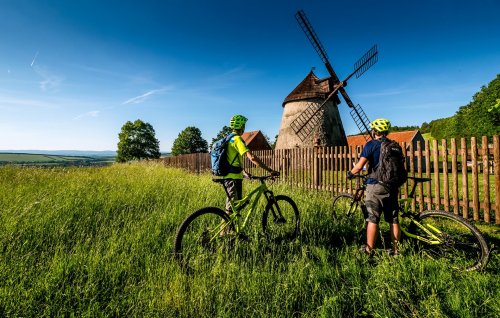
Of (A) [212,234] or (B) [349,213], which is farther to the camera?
(B) [349,213]

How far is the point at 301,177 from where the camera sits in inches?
362

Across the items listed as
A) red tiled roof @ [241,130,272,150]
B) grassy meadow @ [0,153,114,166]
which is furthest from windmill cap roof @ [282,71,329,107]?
grassy meadow @ [0,153,114,166]

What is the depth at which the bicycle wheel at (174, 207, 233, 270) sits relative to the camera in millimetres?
2846

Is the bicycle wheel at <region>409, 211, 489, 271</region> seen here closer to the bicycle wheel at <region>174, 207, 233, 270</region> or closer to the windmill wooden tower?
the bicycle wheel at <region>174, 207, 233, 270</region>

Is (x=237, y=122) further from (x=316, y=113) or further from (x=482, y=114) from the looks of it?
(x=482, y=114)

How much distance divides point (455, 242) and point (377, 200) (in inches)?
40.3

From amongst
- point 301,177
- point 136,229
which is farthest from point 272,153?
point 136,229

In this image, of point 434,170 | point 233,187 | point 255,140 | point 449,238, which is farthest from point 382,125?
point 255,140

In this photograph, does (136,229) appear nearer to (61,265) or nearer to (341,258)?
(61,265)

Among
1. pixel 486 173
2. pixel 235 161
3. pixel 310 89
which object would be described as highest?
pixel 310 89

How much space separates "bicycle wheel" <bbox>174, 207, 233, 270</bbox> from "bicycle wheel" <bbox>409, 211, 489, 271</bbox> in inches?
104

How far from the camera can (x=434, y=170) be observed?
5492 millimetres

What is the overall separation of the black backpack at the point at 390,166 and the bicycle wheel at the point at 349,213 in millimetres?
1291

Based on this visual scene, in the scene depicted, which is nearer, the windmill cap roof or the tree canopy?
the windmill cap roof
